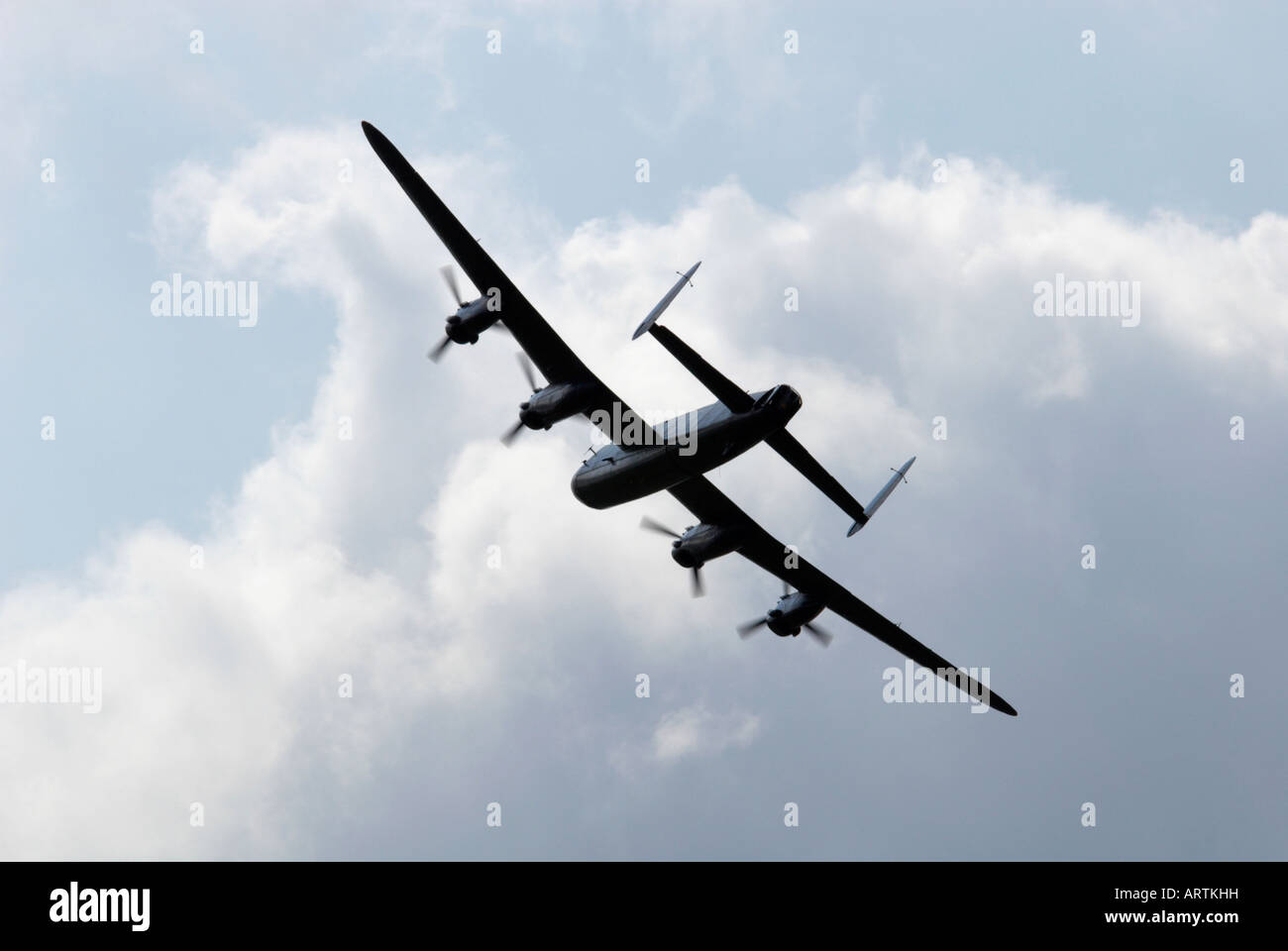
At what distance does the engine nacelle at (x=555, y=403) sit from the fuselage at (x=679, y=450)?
213 centimetres

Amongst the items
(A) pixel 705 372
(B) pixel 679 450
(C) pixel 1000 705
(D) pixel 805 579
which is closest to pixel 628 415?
(B) pixel 679 450

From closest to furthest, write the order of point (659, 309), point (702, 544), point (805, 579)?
point (659, 309)
point (702, 544)
point (805, 579)

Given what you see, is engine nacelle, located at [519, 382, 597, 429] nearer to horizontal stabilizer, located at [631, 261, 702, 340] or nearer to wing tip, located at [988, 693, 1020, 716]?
horizontal stabilizer, located at [631, 261, 702, 340]

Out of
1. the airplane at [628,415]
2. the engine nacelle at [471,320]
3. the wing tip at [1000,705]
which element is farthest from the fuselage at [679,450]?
the wing tip at [1000,705]

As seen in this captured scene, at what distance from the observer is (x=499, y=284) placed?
34250 mm

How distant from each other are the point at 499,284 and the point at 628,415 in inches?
214

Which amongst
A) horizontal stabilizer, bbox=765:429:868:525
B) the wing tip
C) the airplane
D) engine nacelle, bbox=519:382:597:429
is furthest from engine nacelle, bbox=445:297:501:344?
the wing tip

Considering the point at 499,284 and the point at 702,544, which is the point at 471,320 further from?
the point at 702,544

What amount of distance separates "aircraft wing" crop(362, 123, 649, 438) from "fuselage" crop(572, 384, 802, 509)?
1169mm

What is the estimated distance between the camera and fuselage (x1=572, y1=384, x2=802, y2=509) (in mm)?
34438

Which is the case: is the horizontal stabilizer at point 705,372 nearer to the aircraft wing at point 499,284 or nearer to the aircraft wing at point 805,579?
the aircraft wing at point 499,284
